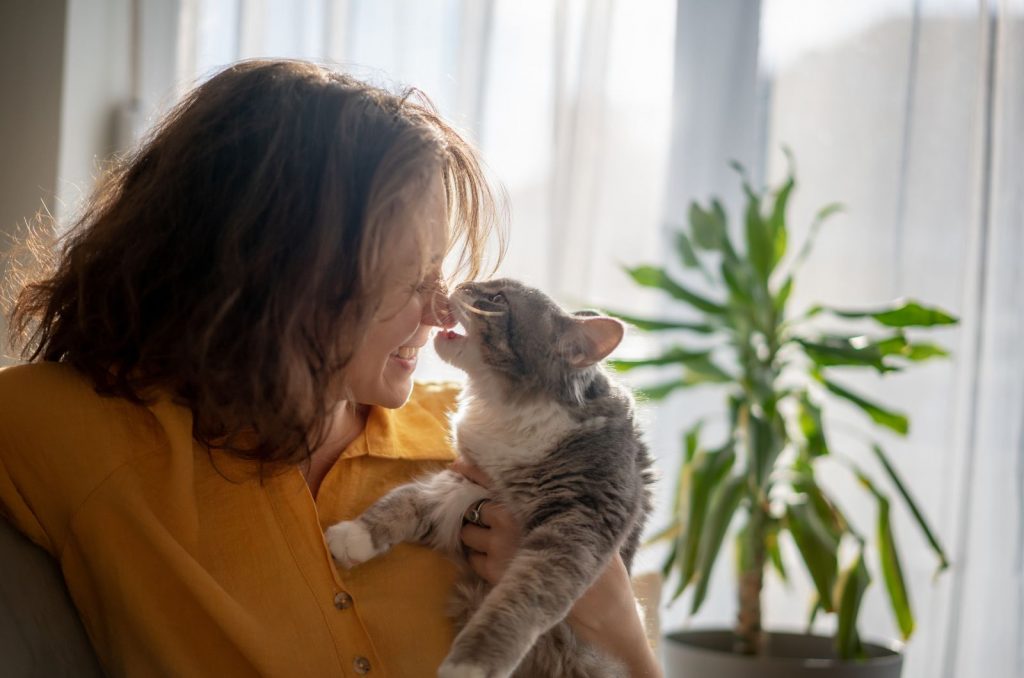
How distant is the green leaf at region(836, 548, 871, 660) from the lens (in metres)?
2.36

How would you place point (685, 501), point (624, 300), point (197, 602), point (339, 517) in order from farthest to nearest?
point (624, 300) < point (685, 501) < point (339, 517) < point (197, 602)

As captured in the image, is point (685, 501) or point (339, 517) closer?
point (339, 517)

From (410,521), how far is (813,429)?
136 centimetres

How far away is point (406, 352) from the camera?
1.67 meters

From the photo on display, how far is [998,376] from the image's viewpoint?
2617mm

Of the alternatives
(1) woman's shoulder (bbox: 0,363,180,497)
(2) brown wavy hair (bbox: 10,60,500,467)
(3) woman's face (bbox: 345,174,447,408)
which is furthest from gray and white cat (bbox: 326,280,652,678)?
(1) woman's shoulder (bbox: 0,363,180,497)

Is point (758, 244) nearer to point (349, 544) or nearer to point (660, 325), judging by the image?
point (660, 325)

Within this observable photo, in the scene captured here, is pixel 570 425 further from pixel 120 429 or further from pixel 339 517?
pixel 120 429

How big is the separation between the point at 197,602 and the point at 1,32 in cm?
293

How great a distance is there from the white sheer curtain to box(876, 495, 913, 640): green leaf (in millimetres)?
342

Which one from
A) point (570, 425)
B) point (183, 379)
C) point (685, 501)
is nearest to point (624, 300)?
point (685, 501)

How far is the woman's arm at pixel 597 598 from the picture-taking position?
1587 mm

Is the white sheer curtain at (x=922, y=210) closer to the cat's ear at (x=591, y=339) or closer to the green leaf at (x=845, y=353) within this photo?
the green leaf at (x=845, y=353)

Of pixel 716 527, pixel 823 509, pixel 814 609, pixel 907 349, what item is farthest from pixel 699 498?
pixel 907 349
